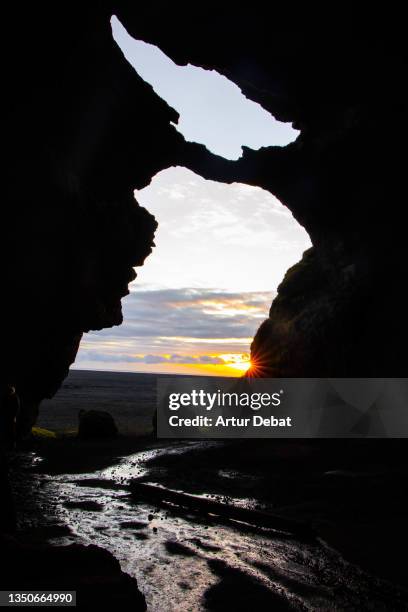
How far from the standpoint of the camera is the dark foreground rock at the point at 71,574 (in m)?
4.64

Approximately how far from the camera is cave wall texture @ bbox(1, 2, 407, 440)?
16.2 metres

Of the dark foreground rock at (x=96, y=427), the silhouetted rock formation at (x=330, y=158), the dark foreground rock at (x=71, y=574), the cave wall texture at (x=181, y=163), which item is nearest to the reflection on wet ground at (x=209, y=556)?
the dark foreground rock at (x=71, y=574)

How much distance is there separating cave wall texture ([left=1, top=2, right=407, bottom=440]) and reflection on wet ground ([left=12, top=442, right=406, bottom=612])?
5.93 m

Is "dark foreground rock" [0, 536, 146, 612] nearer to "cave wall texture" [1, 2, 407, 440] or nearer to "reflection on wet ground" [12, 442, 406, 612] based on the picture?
"reflection on wet ground" [12, 442, 406, 612]

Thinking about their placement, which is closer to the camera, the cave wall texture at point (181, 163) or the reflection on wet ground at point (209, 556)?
the reflection on wet ground at point (209, 556)

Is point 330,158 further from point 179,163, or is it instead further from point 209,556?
point 209,556

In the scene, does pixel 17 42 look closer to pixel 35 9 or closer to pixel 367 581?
pixel 35 9

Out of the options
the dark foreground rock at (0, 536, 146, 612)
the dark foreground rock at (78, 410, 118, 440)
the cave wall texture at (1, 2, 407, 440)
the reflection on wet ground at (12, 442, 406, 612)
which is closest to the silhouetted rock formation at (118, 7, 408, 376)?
the cave wall texture at (1, 2, 407, 440)

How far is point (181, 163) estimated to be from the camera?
25.2 metres

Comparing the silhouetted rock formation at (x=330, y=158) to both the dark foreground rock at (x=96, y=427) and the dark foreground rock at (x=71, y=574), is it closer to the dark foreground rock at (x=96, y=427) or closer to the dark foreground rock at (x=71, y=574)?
the dark foreground rock at (x=96, y=427)

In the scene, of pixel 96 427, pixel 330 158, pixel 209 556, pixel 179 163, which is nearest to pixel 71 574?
pixel 209 556

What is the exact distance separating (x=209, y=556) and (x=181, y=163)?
2212cm

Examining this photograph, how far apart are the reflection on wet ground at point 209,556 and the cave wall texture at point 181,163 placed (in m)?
5.93

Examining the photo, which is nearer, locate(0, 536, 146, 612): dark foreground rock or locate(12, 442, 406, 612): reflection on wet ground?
locate(0, 536, 146, 612): dark foreground rock
